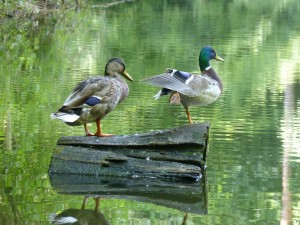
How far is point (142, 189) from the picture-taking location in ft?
28.3

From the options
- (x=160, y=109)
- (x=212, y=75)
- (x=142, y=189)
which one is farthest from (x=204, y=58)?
(x=160, y=109)

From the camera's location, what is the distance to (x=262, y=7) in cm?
4672

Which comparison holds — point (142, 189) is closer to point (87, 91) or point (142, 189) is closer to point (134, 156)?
point (134, 156)

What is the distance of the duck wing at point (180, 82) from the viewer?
9180 mm

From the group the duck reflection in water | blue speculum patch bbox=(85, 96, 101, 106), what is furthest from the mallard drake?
the duck reflection in water

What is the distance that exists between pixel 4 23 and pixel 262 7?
21.0 m

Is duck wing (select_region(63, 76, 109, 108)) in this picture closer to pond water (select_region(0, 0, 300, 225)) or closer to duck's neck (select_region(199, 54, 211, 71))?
pond water (select_region(0, 0, 300, 225))

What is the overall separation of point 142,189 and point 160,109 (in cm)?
540

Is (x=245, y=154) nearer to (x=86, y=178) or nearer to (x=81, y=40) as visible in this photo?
(x=86, y=178)

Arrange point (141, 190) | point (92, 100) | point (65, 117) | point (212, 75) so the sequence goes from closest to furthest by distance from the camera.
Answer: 1. point (141, 190)
2. point (65, 117)
3. point (92, 100)
4. point (212, 75)

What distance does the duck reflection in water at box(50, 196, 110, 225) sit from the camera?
744 centimetres

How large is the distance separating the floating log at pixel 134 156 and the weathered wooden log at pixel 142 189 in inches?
3.3

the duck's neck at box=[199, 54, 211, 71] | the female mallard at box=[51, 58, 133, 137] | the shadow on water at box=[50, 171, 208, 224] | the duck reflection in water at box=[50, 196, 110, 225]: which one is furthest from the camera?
the duck's neck at box=[199, 54, 211, 71]

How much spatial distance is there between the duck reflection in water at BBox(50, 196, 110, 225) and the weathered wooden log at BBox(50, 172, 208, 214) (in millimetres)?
594
